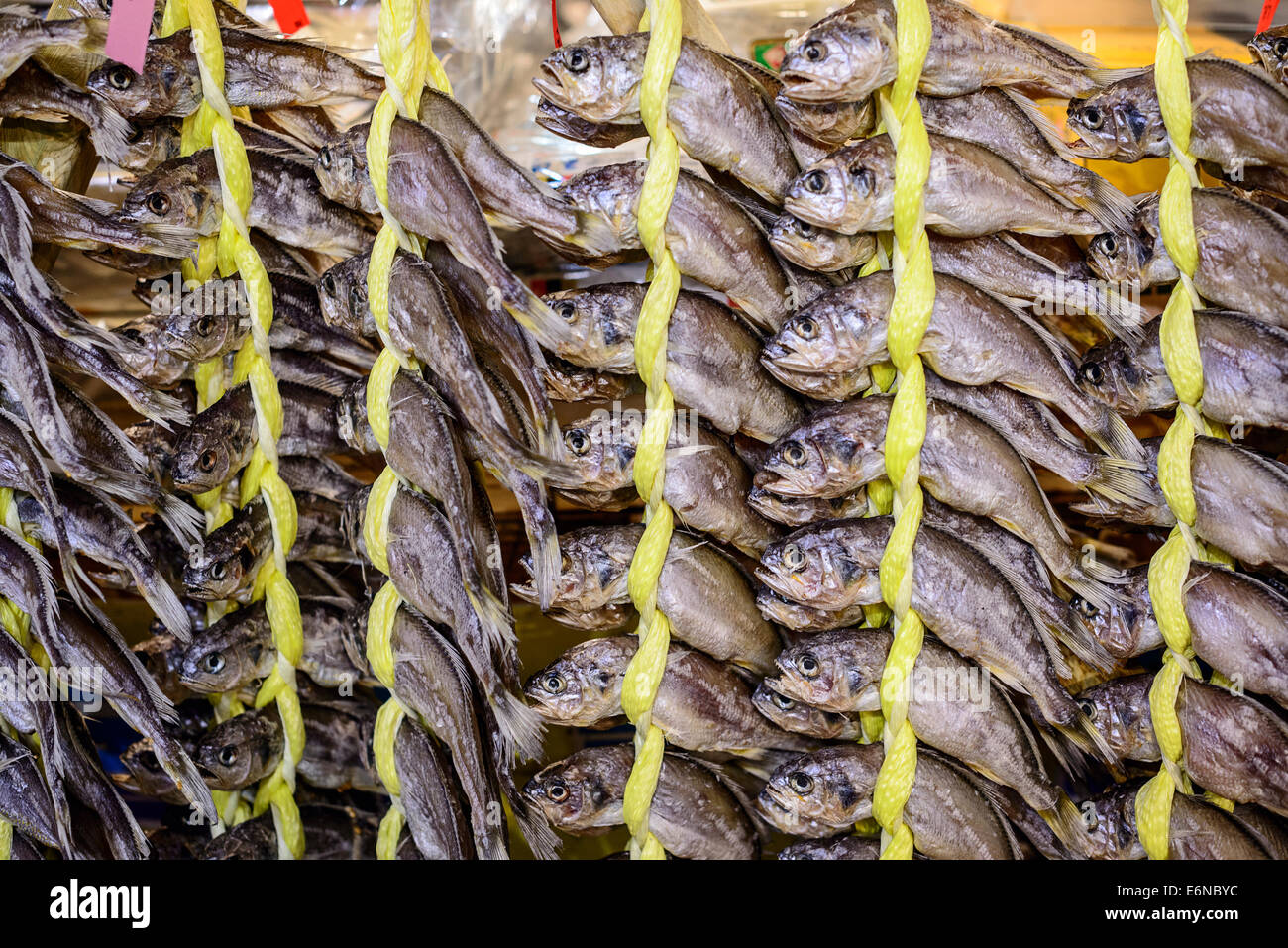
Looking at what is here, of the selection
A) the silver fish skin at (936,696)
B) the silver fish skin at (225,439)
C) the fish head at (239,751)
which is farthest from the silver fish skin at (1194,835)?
the silver fish skin at (225,439)

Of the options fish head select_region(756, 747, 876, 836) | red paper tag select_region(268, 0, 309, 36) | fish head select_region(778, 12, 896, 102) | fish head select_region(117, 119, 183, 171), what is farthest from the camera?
red paper tag select_region(268, 0, 309, 36)

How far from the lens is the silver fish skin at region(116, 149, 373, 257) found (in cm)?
155

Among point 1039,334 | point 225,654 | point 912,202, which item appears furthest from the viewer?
point 225,654

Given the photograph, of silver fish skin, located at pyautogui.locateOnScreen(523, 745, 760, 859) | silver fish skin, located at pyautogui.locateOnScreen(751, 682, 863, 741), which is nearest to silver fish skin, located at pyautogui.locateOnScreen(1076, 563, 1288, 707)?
silver fish skin, located at pyautogui.locateOnScreen(751, 682, 863, 741)

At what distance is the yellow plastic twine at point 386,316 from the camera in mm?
1401

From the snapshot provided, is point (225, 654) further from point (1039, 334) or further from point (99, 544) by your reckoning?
point (1039, 334)

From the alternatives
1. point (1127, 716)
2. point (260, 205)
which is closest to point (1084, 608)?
point (1127, 716)

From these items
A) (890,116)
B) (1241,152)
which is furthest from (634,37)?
(1241,152)

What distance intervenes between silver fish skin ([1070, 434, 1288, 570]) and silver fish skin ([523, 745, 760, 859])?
87cm

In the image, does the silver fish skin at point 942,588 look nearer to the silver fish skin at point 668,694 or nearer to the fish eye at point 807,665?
the fish eye at point 807,665

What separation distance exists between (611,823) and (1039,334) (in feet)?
3.42

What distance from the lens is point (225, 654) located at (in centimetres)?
161

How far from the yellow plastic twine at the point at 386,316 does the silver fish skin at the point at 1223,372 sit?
3.67 feet

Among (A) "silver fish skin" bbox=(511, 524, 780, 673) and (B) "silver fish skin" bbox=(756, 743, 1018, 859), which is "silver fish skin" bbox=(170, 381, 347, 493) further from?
(B) "silver fish skin" bbox=(756, 743, 1018, 859)
